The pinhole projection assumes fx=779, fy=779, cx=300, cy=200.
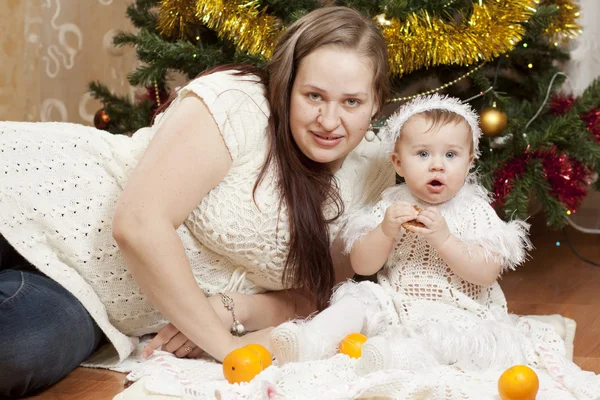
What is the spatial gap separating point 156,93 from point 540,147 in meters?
1.20

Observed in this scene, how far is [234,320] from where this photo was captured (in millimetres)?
1641

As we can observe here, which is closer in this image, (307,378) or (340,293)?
(307,378)

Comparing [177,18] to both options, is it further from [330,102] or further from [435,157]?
[435,157]

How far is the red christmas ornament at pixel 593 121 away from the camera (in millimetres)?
2334

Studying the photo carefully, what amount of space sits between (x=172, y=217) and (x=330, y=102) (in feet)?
1.29

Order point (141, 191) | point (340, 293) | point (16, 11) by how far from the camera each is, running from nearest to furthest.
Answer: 1. point (141, 191)
2. point (340, 293)
3. point (16, 11)

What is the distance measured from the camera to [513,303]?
218cm

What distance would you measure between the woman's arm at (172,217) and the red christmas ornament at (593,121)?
1313mm

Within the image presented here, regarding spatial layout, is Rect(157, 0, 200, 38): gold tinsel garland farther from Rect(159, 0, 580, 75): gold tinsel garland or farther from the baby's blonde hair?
the baby's blonde hair

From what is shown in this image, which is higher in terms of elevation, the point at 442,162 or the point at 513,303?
the point at 442,162

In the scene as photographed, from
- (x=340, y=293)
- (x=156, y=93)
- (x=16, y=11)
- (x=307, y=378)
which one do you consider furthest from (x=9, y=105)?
(x=307, y=378)

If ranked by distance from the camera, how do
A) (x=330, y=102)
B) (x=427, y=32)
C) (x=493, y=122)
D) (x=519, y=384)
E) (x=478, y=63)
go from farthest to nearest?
(x=478, y=63) < (x=493, y=122) < (x=427, y=32) < (x=330, y=102) < (x=519, y=384)

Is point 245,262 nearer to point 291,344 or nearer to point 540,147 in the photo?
point 291,344

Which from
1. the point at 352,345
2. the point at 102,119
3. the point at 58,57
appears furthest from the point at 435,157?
the point at 58,57
